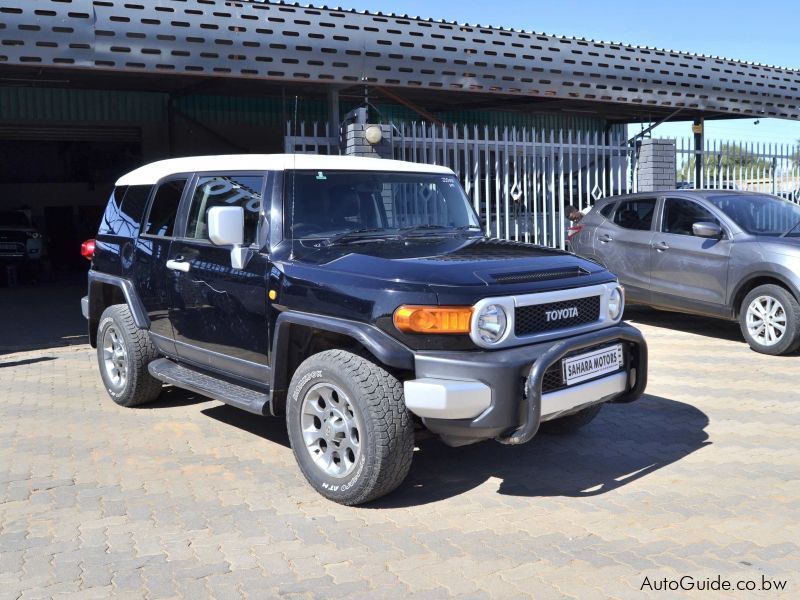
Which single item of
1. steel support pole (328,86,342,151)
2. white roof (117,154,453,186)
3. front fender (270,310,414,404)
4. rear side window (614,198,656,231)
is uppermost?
steel support pole (328,86,342,151)

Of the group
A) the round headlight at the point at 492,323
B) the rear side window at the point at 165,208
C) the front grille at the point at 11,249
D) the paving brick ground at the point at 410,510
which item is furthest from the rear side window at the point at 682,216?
the front grille at the point at 11,249

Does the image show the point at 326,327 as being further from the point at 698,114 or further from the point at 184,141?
the point at 184,141

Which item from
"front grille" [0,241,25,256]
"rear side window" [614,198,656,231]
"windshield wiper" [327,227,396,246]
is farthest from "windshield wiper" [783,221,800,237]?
"front grille" [0,241,25,256]

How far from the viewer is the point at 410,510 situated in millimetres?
4477

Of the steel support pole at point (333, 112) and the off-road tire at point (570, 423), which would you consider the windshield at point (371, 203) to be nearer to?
the off-road tire at point (570, 423)

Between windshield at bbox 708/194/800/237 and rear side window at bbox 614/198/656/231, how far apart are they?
29.9 inches

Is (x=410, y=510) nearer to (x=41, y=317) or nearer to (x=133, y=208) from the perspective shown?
(x=133, y=208)

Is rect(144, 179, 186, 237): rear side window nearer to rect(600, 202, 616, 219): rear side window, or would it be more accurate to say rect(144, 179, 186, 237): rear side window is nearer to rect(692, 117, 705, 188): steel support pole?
rect(600, 202, 616, 219): rear side window

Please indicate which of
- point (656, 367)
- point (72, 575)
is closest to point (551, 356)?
point (72, 575)

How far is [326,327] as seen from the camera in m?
4.49

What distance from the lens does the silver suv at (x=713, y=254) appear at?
8.29m

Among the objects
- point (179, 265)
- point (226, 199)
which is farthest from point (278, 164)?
point (179, 265)

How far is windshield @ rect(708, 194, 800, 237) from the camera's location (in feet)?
29.0

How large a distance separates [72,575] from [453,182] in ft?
12.0
